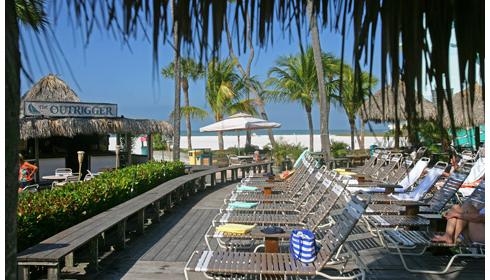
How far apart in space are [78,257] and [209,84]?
178 inches

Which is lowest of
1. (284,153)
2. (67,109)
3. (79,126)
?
(284,153)

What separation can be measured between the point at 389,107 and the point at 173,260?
4.62m

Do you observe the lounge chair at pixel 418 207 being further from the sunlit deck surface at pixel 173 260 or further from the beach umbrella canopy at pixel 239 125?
the beach umbrella canopy at pixel 239 125

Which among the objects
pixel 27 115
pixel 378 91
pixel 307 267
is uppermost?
pixel 27 115

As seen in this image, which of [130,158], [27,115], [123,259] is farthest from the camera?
[130,158]

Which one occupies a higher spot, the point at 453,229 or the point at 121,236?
the point at 453,229

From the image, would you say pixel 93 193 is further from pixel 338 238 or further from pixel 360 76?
pixel 360 76

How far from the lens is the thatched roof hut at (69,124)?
1522cm

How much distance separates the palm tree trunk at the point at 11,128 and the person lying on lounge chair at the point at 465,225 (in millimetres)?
4265

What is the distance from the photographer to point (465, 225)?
4902 millimetres

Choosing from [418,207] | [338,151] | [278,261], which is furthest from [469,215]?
[338,151]

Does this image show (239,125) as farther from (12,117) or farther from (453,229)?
(12,117)

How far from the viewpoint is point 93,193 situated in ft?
22.4

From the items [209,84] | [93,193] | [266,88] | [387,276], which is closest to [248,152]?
[266,88]
